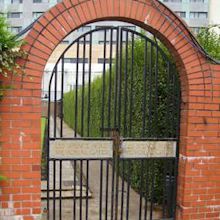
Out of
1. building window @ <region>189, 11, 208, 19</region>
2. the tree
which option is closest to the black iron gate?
the tree

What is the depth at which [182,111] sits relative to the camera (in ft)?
14.0

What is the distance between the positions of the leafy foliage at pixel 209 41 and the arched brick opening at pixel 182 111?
1548 millimetres

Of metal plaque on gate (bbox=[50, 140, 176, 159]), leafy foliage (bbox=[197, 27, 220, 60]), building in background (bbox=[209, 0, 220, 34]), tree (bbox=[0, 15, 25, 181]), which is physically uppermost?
building in background (bbox=[209, 0, 220, 34])

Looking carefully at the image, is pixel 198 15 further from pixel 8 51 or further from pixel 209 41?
pixel 8 51

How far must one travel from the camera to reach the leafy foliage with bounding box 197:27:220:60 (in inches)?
221

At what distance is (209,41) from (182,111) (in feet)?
6.80

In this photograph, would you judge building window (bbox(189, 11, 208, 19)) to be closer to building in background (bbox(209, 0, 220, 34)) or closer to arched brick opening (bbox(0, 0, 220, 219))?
building in background (bbox(209, 0, 220, 34))

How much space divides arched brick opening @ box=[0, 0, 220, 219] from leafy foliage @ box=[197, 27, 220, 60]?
155cm

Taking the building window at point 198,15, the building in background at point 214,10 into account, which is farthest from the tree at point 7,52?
the building window at point 198,15

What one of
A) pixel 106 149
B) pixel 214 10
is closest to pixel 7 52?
pixel 106 149

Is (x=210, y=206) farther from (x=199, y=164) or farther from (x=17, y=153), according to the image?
(x=17, y=153)

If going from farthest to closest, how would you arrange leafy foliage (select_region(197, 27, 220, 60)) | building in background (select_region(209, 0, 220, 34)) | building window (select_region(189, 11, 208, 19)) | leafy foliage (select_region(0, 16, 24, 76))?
1. building window (select_region(189, 11, 208, 19))
2. building in background (select_region(209, 0, 220, 34))
3. leafy foliage (select_region(197, 27, 220, 60))
4. leafy foliage (select_region(0, 16, 24, 76))

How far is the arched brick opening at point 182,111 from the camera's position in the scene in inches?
143

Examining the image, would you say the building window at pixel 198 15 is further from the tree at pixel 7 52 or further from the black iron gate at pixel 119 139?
the tree at pixel 7 52
